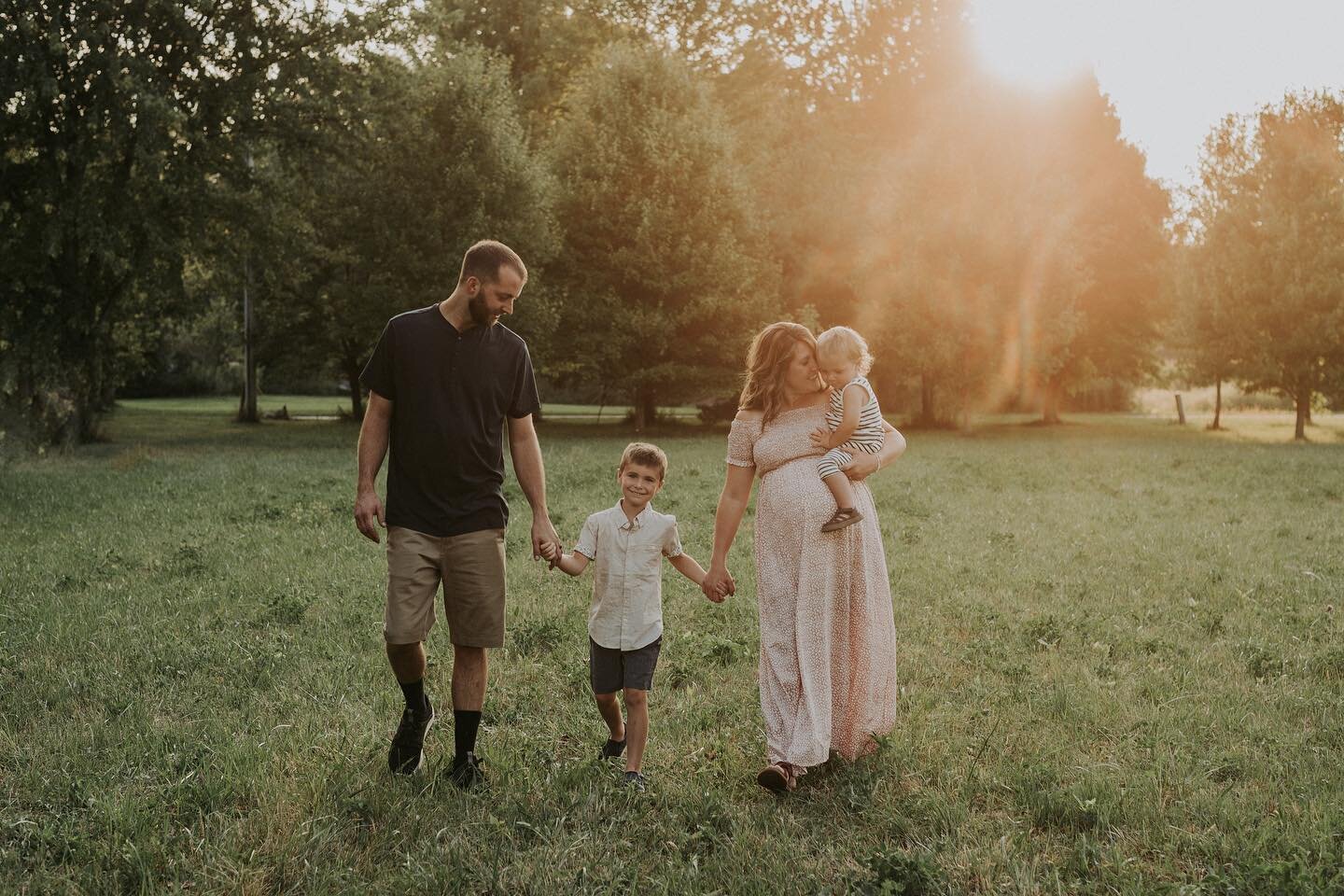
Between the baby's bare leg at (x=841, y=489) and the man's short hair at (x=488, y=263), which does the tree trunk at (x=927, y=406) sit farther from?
the man's short hair at (x=488, y=263)

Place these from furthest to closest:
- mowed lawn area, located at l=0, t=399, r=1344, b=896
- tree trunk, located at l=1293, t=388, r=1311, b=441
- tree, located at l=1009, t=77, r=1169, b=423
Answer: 1. tree, located at l=1009, t=77, r=1169, b=423
2. tree trunk, located at l=1293, t=388, r=1311, b=441
3. mowed lawn area, located at l=0, t=399, r=1344, b=896

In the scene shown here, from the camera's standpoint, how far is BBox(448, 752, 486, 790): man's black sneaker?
4805 mm

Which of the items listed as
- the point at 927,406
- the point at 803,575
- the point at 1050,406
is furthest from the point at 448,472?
the point at 1050,406

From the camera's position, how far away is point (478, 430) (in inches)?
189

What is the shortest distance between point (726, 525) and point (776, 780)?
126 cm

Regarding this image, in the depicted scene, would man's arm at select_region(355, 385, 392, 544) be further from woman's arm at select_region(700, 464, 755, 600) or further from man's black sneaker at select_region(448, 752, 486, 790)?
woman's arm at select_region(700, 464, 755, 600)

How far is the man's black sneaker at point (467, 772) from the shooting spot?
15.8 ft

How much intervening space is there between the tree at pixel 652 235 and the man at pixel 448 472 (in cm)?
2496

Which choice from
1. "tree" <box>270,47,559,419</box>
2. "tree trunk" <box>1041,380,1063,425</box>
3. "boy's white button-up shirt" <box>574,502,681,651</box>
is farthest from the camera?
"tree trunk" <box>1041,380,1063,425</box>

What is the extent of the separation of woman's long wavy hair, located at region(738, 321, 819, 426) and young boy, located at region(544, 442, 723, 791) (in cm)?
60

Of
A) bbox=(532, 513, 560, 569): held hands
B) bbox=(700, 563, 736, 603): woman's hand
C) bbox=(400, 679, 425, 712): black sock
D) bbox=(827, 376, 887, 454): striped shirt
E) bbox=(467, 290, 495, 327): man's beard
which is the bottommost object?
bbox=(400, 679, 425, 712): black sock

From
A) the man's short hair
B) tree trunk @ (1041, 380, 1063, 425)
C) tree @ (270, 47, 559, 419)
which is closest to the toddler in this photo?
the man's short hair

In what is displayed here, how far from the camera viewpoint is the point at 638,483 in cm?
472

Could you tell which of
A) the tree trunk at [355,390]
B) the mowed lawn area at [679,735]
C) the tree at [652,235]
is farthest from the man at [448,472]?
the tree trunk at [355,390]
